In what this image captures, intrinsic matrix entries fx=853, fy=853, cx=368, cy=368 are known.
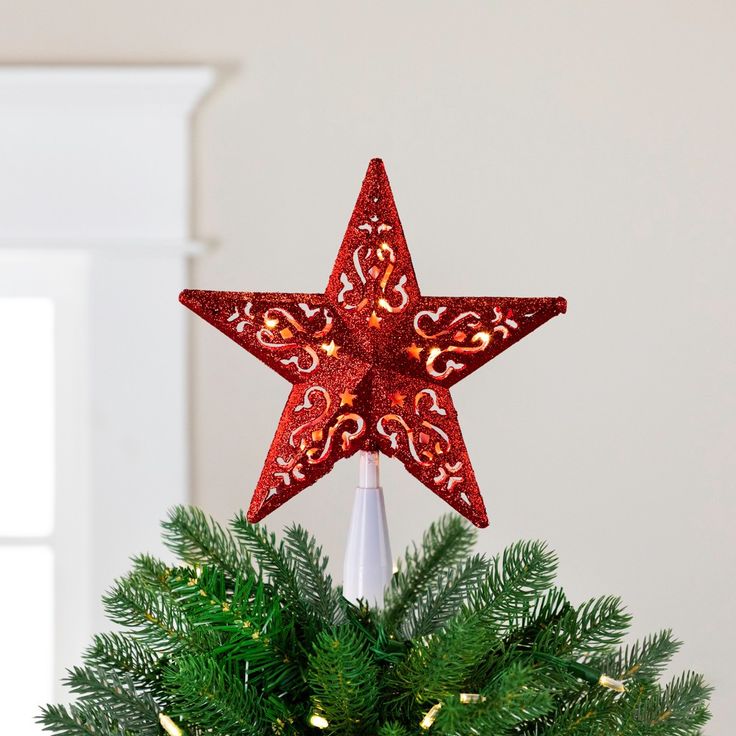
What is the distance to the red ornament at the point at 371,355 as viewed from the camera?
1.72ft

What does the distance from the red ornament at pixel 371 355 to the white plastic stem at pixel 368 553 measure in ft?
0.11

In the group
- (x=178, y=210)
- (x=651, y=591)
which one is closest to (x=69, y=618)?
(x=178, y=210)

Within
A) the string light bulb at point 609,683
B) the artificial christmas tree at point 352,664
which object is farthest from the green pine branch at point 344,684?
the string light bulb at point 609,683

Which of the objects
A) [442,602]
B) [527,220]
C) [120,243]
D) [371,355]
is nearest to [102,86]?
[120,243]

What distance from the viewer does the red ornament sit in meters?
0.52

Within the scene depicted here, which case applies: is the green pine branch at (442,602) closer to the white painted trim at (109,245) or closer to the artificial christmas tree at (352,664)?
the artificial christmas tree at (352,664)

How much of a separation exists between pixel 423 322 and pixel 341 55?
0.76 meters

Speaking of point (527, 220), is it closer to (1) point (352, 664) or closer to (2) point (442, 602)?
(2) point (442, 602)

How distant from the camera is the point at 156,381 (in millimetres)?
1159

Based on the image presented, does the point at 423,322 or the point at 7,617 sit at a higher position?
the point at 423,322

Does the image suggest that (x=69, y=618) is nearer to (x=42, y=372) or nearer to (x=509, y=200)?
(x=42, y=372)

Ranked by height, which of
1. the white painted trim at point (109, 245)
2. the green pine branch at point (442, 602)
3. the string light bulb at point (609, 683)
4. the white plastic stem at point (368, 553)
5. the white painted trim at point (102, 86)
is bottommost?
the string light bulb at point (609, 683)

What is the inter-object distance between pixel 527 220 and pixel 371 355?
72 cm

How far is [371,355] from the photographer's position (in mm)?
520
